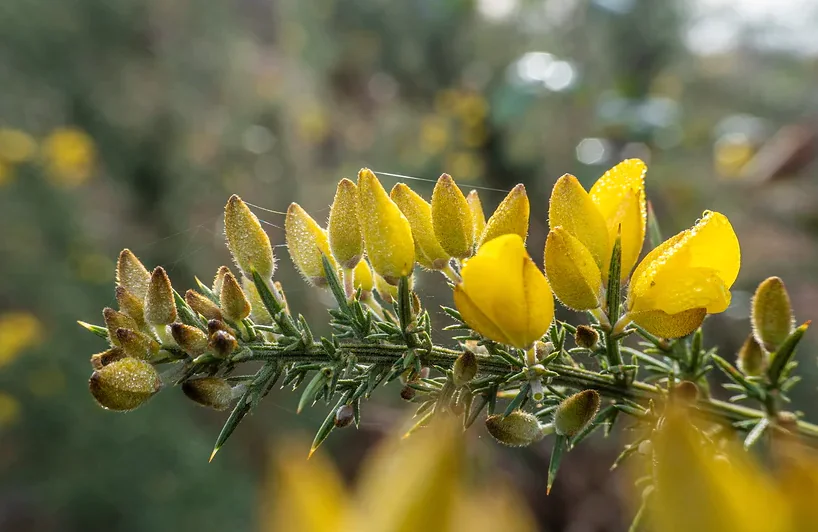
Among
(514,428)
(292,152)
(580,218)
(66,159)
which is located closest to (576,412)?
(514,428)

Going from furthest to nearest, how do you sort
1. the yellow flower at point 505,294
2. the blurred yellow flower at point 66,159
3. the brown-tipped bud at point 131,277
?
the blurred yellow flower at point 66,159 < the brown-tipped bud at point 131,277 < the yellow flower at point 505,294

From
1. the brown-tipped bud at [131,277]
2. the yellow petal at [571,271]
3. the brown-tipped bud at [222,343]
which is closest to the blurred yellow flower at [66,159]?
the brown-tipped bud at [131,277]

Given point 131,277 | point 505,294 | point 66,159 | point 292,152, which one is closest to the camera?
point 505,294

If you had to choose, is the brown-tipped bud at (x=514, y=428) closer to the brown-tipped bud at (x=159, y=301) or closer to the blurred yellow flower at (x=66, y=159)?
the brown-tipped bud at (x=159, y=301)

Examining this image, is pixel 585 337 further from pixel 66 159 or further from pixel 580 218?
pixel 66 159

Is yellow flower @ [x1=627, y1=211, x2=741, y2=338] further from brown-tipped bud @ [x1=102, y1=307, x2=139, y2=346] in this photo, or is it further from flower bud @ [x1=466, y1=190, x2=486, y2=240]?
brown-tipped bud @ [x1=102, y1=307, x2=139, y2=346]
